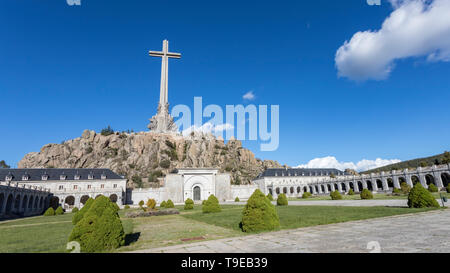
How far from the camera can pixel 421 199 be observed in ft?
51.5

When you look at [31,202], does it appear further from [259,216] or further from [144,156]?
[144,156]

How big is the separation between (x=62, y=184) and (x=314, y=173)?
75595mm

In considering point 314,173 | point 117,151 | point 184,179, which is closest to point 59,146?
point 117,151

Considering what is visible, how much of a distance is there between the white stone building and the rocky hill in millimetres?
25028

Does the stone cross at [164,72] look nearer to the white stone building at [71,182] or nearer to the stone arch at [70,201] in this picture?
the white stone building at [71,182]

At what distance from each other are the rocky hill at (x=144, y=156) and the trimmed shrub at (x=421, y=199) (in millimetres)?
74305

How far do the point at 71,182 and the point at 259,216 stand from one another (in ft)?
182

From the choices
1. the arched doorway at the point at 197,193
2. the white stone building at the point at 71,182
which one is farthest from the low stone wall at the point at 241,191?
the white stone building at the point at 71,182

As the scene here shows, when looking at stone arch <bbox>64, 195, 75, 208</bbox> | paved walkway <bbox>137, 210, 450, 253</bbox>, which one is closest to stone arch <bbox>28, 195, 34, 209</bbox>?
stone arch <bbox>64, 195, 75, 208</bbox>

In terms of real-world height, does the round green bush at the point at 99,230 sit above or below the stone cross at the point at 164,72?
below

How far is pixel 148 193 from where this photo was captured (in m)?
58.2

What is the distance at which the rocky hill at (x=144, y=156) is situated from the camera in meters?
82.9

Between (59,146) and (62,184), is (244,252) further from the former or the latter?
(59,146)

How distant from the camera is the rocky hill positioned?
82875mm
